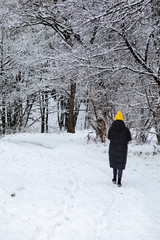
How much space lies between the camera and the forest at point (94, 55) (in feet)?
24.8

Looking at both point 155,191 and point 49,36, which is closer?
point 155,191

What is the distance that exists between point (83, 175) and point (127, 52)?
5086 millimetres

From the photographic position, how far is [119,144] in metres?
A: 6.59

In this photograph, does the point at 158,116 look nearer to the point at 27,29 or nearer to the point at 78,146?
A: the point at 78,146

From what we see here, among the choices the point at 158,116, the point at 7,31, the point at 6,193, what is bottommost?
the point at 6,193

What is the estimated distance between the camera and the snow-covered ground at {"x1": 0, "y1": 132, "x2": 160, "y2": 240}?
12.5ft

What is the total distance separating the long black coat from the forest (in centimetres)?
292

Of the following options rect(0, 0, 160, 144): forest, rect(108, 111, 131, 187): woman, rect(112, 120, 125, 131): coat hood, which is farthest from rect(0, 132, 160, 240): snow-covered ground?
rect(0, 0, 160, 144): forest

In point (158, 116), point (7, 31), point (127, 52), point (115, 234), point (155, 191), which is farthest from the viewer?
point (7, 31)

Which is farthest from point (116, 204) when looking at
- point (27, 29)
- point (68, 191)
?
point (27, 29)

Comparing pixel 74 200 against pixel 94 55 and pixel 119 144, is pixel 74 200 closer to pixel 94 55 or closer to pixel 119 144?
pixel 119 144

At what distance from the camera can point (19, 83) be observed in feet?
60.8

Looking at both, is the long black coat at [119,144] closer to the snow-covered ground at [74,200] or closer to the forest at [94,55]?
the snow-covered ground at [74,200]

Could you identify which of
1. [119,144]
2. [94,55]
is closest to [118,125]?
[119,144]
